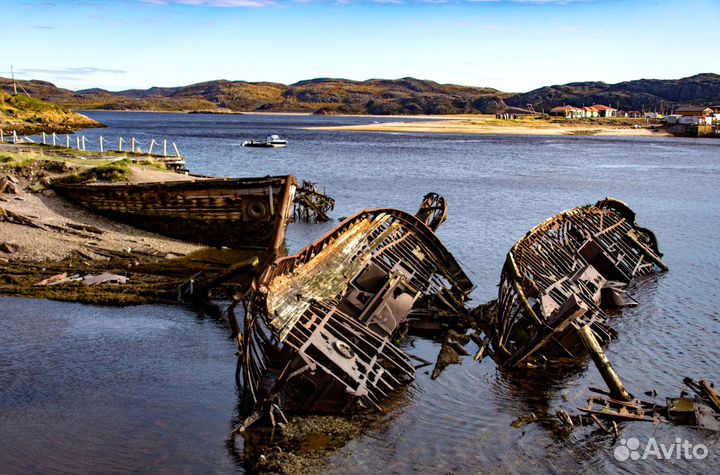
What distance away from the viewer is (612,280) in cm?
2831

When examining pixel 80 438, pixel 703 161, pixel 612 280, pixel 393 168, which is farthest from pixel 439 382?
pixel 703 161

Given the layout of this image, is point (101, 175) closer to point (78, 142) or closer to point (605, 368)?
point (78, 142)

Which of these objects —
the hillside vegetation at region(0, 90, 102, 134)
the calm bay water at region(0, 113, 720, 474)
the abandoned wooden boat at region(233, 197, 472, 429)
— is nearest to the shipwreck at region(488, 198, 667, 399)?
the calm bay water at region(0, 113, 720, 474)

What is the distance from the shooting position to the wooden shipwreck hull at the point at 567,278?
18.9m

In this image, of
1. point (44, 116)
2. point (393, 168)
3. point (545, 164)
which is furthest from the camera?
point (44, 116)

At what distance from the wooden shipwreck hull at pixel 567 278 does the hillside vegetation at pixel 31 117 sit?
8298cm

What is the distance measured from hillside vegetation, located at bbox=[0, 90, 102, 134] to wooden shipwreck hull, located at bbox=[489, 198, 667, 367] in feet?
272

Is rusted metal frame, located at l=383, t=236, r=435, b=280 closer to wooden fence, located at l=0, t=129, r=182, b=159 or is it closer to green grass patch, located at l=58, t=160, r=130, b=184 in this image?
green grass patch, located at l=58, t=160, r=130, b=184

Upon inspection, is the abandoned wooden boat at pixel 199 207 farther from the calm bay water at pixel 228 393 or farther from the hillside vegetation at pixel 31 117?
the hillside vegetation at pixel 31 117

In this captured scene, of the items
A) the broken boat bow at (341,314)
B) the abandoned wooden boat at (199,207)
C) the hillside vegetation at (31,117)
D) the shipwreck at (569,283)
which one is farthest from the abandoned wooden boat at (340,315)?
the hillside vegetation at (31,117)

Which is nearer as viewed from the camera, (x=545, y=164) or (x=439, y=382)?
(x=439, y=382)

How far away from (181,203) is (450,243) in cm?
1324

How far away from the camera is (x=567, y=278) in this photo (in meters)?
23.1

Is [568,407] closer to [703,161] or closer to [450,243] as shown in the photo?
[450,243]
